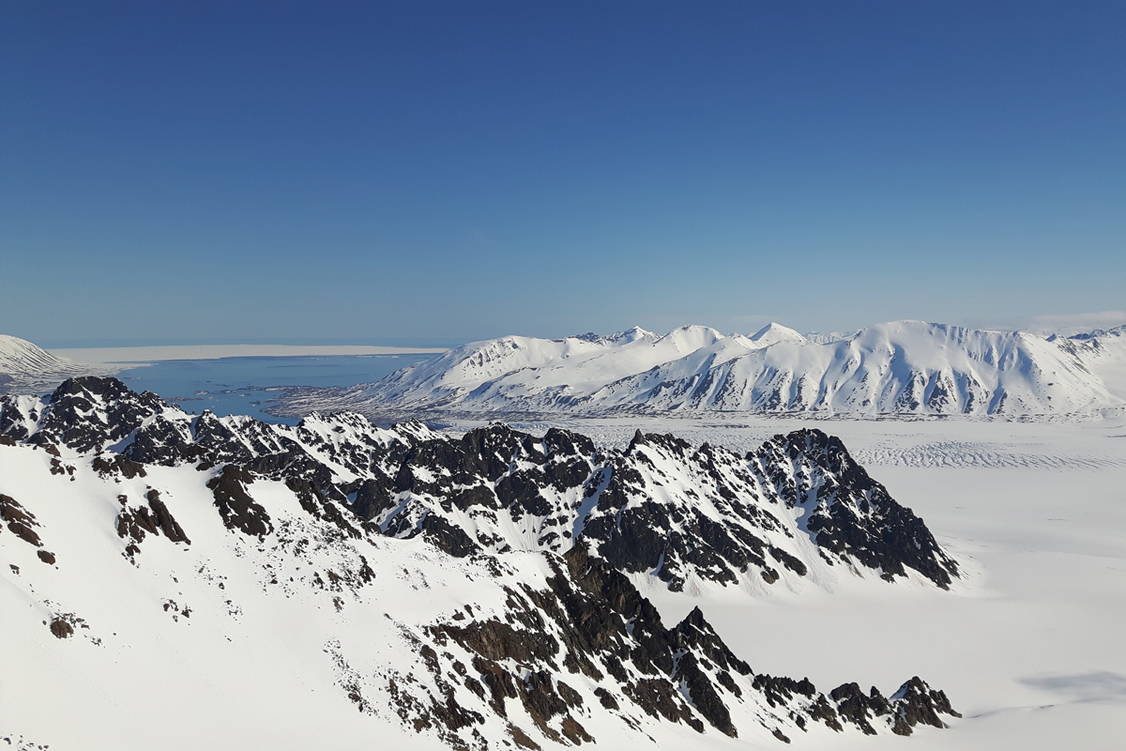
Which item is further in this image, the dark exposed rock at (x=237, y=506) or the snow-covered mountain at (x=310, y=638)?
the dark exposed rock at (x=237, y=506)

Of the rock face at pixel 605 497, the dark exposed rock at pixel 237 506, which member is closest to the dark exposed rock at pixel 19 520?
the dark exposed rock at pixel 237 506

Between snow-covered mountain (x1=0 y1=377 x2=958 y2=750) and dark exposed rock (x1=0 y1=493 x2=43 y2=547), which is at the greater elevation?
dark exposed rock (x1=0 y1=493 x2=43 y2=547)

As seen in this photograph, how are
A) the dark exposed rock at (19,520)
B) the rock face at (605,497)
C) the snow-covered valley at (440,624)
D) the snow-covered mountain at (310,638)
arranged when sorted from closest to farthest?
1. the snow-covered mountain at (310,638)
2. the snow-covered valley at (440,624)
3. the dark exposed rock at (19,520)
4. the rock face at (605,497)

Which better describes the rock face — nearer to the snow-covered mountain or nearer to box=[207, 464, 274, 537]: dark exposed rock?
the snow-covered mountain

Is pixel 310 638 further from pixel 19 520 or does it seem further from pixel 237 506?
pixel 19 520

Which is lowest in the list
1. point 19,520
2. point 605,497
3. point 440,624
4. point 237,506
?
point 605,497

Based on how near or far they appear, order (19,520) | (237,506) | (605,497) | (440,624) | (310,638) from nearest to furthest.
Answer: (19,520)
(310,638)
(440,624)
(237,506)
(605,497)

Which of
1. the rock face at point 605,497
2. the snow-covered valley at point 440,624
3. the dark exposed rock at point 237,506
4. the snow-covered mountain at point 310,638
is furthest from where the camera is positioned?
the rock face at point 605,497

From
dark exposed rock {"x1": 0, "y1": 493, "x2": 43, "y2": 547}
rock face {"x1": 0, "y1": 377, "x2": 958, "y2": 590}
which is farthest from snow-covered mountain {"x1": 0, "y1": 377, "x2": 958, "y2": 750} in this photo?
rock face {"x1": 0, "y1": 377, "x2": 958, "y2": 590}

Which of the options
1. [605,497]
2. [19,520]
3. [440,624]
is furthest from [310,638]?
[605,497]

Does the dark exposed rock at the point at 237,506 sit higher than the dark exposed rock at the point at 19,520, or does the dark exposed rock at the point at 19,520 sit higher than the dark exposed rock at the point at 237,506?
the dark exposed rock at the point at 19,520

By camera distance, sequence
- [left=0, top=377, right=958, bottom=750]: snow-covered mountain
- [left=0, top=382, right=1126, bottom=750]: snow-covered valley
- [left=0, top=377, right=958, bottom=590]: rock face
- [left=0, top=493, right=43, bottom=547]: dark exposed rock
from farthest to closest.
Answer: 1. [left=0, top=377, right=958, bottom=590]: rock face
2. [left=0, top=493, right=43, bottom=547]: dark exposed rock
3. [left=0, top=382, right=1126, bottom=750]: snow-covered valley
4. [left=0, top=377, right=958, bottom=750]: snow-covered mountain

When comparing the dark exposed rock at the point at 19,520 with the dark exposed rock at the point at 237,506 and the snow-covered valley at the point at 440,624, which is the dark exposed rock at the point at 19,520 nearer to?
the snow-covered valley at the point at 440,624

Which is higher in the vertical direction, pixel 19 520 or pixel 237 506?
pixel 19 520
